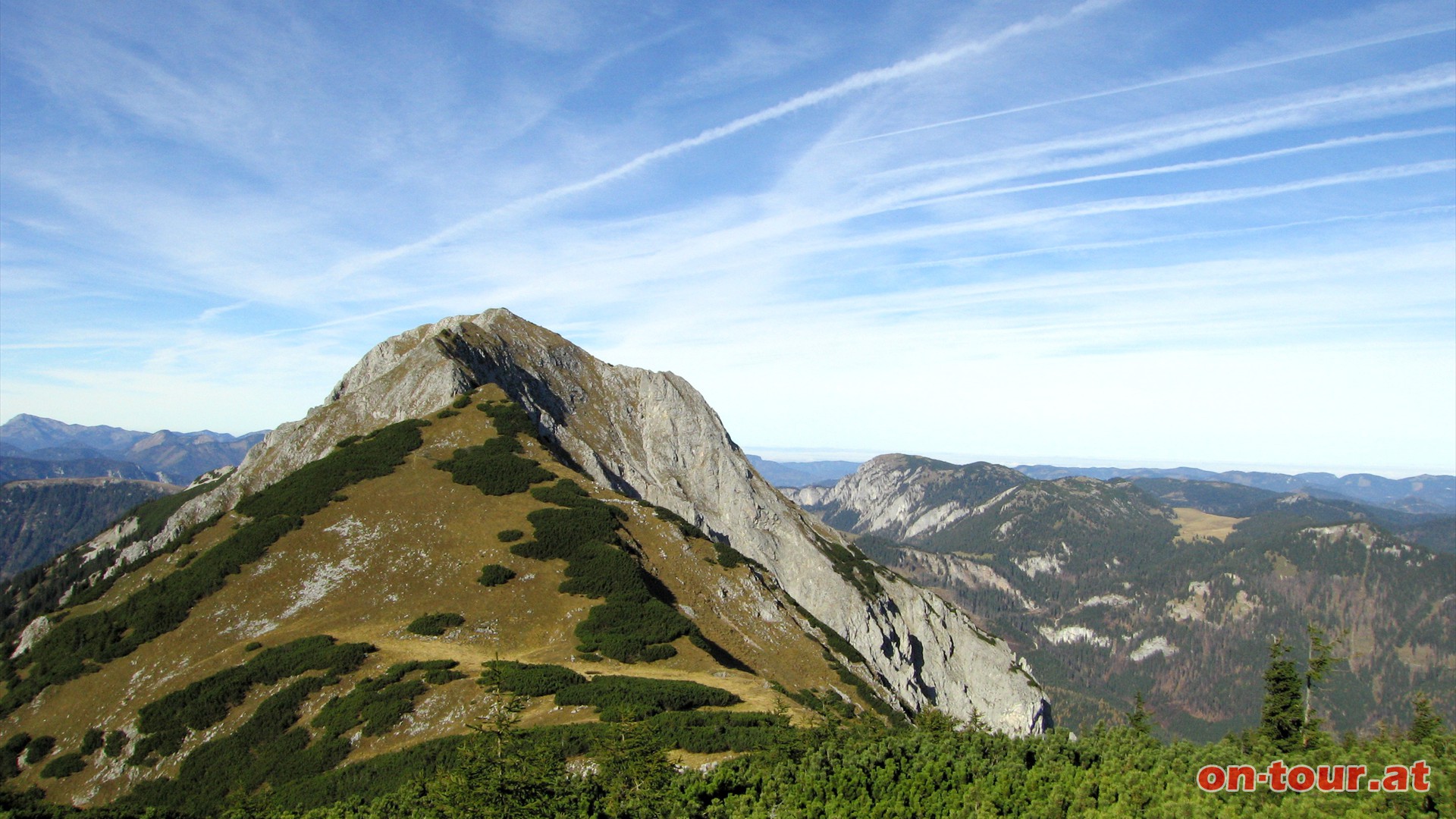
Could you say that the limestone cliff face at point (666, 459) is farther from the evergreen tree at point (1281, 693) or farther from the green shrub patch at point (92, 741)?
the evergreen tree at point (1281, 693)

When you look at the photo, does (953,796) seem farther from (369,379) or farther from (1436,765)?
(369,379)

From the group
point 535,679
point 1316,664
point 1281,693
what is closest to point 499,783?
point 535,679

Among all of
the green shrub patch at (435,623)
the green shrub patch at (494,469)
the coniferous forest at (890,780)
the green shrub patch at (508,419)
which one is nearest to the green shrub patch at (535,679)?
the coniferous forest at (890,780)

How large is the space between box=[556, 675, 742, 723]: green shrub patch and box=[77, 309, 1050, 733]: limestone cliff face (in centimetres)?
6485


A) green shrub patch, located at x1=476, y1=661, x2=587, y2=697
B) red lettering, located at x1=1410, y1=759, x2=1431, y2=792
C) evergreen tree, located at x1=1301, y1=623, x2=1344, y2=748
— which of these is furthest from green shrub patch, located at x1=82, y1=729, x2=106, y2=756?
evergreen tree, located at x1=1301, y1=623, x2=1344, y2=748

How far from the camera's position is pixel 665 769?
100 ft

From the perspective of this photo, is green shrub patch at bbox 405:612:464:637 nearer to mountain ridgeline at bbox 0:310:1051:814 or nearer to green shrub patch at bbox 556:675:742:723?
mountain ridgeline at bbox 0:310:1051:814

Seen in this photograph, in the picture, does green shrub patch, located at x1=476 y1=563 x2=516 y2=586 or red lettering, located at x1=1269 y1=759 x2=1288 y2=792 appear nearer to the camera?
red lettering, located at x1=1269 y1=759 x2=1288 y2=792

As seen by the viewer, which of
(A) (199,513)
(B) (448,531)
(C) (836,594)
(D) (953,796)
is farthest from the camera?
(C) (836,594)

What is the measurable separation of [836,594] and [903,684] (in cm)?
1763

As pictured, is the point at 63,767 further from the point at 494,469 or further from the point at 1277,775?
the point at 1277,775

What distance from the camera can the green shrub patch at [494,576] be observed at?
226ft

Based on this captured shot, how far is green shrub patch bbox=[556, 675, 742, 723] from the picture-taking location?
4575cm

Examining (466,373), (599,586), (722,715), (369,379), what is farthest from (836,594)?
(369,379)
